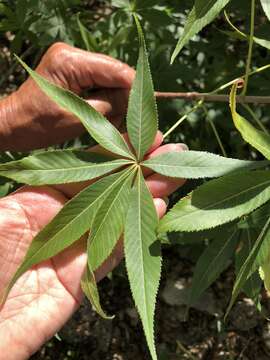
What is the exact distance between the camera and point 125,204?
113 cm

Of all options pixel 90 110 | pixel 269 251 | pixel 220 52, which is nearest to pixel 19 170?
pixel 90 110

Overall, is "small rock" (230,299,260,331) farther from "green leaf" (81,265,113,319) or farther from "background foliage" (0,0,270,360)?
"green leaf" (81,265,113,319)

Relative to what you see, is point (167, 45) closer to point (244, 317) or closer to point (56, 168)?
point (56, 168)

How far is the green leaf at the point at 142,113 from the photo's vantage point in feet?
3.76

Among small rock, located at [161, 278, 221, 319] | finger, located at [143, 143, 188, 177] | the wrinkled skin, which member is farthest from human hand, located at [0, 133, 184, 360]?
small rock, located at [161, 278, 221, 319]

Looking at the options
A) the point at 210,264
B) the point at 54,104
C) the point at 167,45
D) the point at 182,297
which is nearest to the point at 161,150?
the point at 210,264

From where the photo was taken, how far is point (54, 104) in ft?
5.16

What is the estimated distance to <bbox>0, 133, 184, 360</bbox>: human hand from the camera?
1360 millimetres

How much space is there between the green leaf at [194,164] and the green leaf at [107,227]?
11 cm

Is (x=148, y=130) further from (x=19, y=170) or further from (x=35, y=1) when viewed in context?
(x=35, y=1)

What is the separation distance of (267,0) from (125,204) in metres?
0.53

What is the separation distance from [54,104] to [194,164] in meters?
0.61

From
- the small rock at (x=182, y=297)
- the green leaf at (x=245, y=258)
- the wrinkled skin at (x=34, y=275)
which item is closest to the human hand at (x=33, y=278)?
the wrinkled skin at (x=34, y=275)

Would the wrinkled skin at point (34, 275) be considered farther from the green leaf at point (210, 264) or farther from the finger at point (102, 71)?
the finger at point (102, 71)
